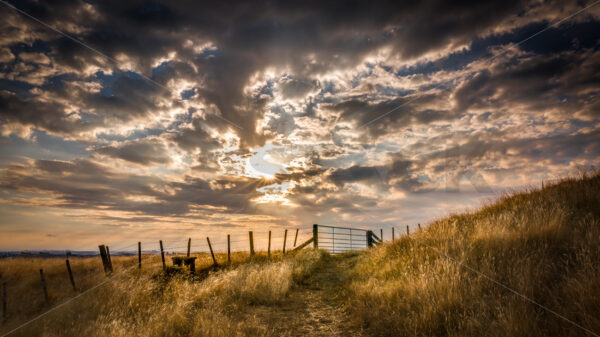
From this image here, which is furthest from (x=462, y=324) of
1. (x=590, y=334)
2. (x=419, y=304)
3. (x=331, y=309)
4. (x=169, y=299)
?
(x=169, y=299)

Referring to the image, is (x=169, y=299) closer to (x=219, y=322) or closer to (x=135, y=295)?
(x=135, y=295)

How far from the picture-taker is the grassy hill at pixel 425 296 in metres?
3.98

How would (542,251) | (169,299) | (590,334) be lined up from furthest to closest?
(169,299), (542,251), (590,334)

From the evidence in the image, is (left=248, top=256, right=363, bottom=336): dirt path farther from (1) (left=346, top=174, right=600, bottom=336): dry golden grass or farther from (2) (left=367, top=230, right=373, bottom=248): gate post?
(2) (left=367, top=230, right=373, bottom=248): gate post

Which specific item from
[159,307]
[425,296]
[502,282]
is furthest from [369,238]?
[159,307]

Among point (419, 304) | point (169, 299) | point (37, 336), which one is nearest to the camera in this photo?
point (419, 304)

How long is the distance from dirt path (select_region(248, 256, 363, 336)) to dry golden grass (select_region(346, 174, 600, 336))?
0.46 m

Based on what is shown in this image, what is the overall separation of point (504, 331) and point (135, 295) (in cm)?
876

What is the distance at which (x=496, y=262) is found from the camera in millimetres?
5652

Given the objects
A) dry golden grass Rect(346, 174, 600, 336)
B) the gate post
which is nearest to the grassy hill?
dry golden grass Rect(346, 174, 600, 336)

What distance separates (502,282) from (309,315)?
13.9 ft

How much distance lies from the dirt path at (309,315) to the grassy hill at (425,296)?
0.09 ft

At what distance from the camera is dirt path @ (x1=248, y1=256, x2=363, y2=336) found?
5473 mm

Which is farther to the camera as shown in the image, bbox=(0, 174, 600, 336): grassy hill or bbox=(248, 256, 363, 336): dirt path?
bbox=(248, 256, 363, 336): dirt path
